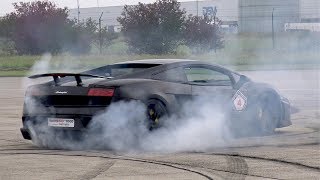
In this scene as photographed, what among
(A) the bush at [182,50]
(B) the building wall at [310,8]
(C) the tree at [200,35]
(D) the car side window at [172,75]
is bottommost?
(A) the bush at [182,50]

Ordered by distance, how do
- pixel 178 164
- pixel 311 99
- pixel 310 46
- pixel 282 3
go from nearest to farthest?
pixel 178 164, pixel 311 99, pixel 282 3, pixel 310 46

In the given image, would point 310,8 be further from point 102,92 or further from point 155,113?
point 102,92

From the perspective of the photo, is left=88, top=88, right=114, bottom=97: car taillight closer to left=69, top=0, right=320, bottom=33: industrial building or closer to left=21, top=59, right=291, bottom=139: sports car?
left=21, top=59, right=291, bottom=139: sports car

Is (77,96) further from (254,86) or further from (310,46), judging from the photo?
(310,46)

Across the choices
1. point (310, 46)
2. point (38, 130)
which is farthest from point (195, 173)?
point (310, 46)

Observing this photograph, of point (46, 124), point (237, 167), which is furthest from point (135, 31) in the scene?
point (237, 167)

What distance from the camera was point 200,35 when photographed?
3738cm

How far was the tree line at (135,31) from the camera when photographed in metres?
34.8

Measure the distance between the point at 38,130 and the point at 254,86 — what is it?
3.08 meters

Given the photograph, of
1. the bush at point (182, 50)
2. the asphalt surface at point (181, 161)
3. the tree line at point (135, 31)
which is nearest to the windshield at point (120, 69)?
the asphalt surface at point (181, 161)

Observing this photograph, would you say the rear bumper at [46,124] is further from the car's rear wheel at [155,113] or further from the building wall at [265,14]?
the building wall at [265,14]

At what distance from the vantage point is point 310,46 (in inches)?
1009

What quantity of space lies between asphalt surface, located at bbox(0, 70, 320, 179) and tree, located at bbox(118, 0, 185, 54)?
24.7 metres

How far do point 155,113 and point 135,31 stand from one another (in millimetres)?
29226
